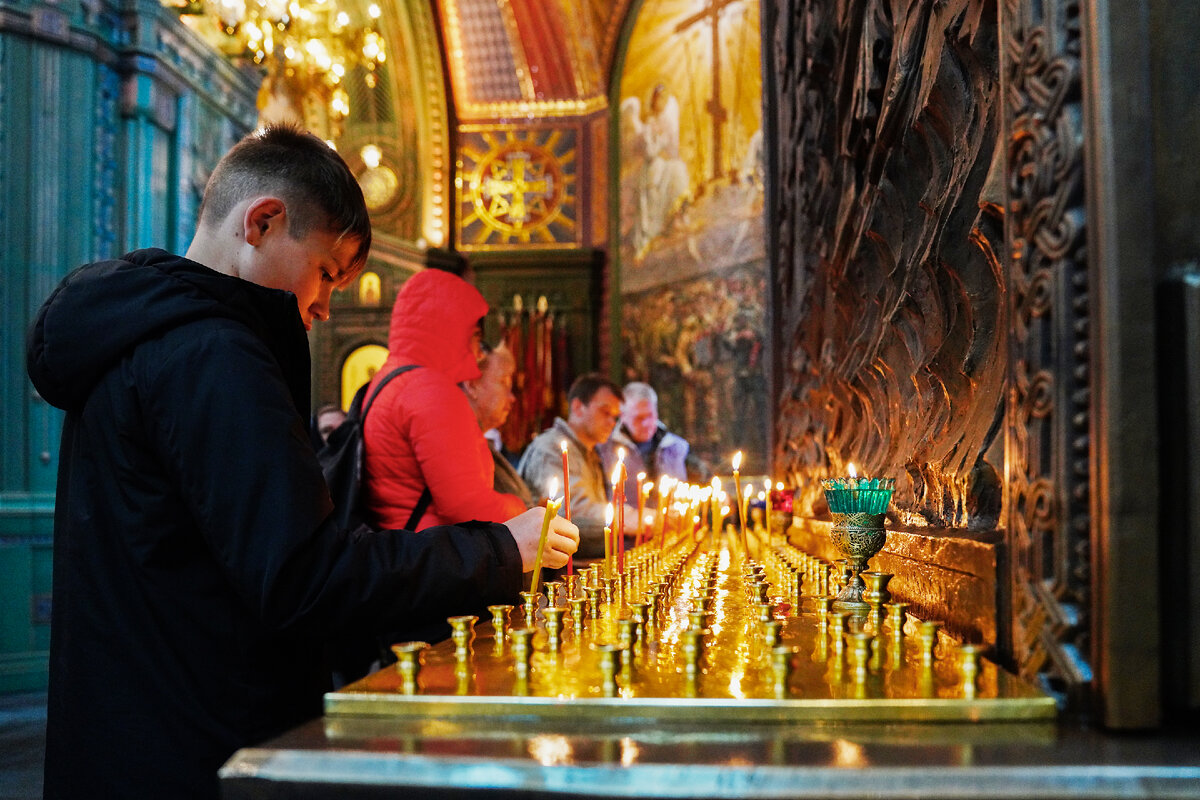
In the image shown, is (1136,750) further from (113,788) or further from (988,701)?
(113,788)

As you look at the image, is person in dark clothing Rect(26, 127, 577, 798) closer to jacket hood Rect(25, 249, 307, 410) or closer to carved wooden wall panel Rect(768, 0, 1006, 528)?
jacket hood Rect(25, 249, 307, 410)

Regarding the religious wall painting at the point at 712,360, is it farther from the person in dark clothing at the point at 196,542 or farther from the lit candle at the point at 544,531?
the person in dark clothing at the point at 196,542

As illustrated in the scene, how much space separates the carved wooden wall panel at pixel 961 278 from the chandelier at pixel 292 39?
5.87 meters

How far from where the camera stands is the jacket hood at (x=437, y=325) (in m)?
3.18

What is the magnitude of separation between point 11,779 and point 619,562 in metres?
3.75

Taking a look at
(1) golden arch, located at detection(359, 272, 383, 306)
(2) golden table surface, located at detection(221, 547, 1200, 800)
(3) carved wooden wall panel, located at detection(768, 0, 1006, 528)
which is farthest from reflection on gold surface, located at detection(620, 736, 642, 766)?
(1) golden arch, located at detection(359, 272, 383, 306)

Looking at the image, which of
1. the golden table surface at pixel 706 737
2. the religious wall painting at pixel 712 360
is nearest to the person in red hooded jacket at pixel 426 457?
the golden table surface at pixel 706 737

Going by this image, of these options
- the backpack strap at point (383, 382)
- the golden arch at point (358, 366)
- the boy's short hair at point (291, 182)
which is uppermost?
the golden arch at point (358, 366)

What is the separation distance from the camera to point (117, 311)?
1.41 meters

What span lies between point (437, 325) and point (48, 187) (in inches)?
188

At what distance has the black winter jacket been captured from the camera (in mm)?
1304

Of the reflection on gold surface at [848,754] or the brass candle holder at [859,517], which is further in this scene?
the brass candle holder at [859,517]

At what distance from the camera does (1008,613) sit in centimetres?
127

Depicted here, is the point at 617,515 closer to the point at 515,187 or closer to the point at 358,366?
the point at 358,366
